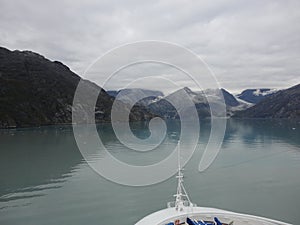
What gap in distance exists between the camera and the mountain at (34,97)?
140625 millimetres

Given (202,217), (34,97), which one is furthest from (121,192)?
(34,97)

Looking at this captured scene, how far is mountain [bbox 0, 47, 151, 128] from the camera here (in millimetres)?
140625

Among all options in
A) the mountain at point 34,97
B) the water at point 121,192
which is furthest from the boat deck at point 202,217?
the mountain at point 34,97

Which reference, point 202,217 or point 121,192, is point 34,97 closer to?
point 121,192

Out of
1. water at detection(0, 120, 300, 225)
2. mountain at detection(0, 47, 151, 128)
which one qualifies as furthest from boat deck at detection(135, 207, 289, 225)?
mountain at detection(0, 47, 151, 128)

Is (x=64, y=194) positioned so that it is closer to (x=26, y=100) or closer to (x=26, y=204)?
(x=26, y=204)

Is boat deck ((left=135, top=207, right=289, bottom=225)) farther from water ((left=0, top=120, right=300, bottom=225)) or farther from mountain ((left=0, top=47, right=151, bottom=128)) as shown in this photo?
mountain ((left=0, top=47, right=151, bottom=128))

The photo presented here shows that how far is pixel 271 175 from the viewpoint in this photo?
126 feet

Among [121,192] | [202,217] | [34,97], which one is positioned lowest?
[121,192]

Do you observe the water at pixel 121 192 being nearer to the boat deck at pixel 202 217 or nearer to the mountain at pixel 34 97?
the boat deck at pixel 202 217

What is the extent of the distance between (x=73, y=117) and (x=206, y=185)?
144 metres

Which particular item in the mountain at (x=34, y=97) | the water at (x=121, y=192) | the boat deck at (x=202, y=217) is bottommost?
the water at (x=121, y=192)

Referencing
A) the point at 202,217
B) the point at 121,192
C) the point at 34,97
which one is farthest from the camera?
the point at 34,97

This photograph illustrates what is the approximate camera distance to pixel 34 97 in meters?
Result: 159
